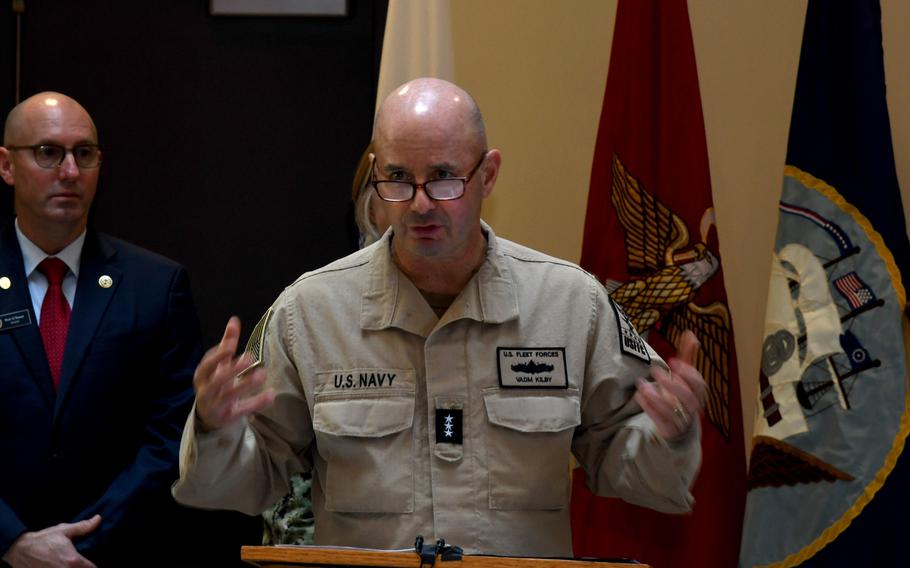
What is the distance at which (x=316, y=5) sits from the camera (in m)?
4.35

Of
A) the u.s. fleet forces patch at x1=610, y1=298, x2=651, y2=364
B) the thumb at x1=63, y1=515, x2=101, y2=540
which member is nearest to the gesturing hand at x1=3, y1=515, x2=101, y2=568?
the thumb at x1=63, y1=515, x2=101, y2=540

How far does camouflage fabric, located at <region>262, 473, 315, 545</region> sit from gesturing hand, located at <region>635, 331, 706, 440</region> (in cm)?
132

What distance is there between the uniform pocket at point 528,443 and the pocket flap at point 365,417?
0.58ft

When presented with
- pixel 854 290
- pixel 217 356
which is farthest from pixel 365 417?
pixel 854 290

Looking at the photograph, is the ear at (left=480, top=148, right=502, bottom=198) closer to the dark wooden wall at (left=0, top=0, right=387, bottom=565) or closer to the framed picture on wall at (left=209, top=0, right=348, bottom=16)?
the dark wooden wall at (left=0, top=0, right=387, bottom=565)

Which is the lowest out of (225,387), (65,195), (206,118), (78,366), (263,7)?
(78,366)

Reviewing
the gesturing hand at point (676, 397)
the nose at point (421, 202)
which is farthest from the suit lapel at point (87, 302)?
the gesturing hand at point (676, 397)

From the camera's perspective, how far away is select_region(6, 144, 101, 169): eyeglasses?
3.36 meters

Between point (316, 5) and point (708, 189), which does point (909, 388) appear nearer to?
point (708, 189)

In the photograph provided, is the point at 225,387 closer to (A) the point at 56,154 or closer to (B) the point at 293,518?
A: (B) the point at 293,518

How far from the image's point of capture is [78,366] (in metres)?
3.19

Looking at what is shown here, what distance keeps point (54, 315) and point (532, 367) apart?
158cm

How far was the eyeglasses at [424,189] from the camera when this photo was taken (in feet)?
7.43

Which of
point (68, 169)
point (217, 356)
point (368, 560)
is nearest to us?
point (368, 560)
